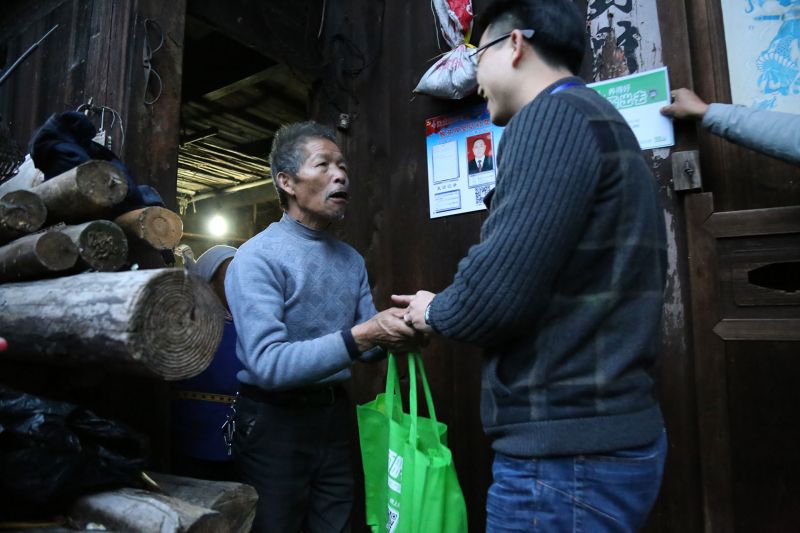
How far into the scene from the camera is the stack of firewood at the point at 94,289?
4.55 ft

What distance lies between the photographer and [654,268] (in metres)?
1.21

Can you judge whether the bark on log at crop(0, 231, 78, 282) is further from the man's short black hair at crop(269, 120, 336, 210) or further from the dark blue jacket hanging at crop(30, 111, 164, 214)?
the man's short black hair at crop(269, 120, 336, 210)

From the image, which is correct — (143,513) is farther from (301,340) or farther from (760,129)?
(760,129)

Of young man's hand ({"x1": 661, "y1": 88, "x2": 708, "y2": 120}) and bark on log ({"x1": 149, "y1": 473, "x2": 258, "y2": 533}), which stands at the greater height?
young man's hand ({"x1": 661, "y1": 88, "x2": 708, "y2": 120})

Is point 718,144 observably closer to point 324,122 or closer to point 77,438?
point 324,122

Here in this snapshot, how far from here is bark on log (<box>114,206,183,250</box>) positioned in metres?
1.88

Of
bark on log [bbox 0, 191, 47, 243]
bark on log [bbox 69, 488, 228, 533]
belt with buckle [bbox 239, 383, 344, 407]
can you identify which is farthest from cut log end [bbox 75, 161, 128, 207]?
bark on log [bbox 69, 488, 228, 533]

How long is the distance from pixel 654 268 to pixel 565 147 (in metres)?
0.38

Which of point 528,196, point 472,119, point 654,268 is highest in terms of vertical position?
point 472,119

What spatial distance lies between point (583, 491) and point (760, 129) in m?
1.54

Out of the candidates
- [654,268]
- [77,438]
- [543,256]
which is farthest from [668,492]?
[77,438]

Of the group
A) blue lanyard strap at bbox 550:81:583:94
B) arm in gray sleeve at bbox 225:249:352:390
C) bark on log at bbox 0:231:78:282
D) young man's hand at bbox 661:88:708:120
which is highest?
young man's hand at bbox 661:88:708:120

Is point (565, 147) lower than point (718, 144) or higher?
lower

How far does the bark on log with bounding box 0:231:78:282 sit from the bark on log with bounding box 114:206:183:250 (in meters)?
0.24
